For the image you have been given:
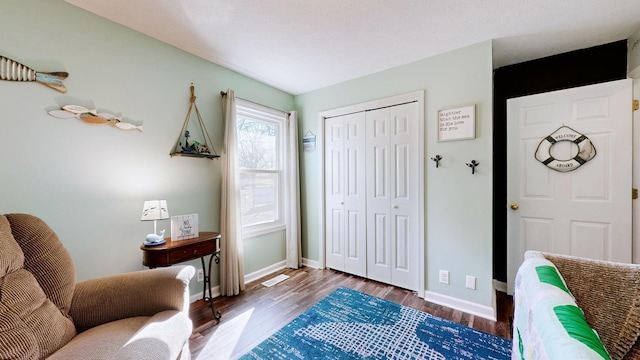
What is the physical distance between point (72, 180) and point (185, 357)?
1.48m

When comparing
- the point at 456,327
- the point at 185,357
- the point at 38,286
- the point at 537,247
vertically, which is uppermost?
the point at 38,286

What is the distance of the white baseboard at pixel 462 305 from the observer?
2.09 meters

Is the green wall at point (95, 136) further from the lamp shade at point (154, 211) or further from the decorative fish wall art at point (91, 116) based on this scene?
the lamp shade at point (154, 211)

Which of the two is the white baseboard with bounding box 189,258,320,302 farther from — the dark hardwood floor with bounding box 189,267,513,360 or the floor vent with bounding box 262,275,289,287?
the floor vent with bounding box 262,275,289,287

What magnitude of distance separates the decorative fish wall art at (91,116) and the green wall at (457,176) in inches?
101

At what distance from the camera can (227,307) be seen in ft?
7.41

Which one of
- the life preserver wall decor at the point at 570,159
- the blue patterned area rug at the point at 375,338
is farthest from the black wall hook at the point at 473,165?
the blue patterned area rug at the point at 375,338

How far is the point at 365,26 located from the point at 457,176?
159cm

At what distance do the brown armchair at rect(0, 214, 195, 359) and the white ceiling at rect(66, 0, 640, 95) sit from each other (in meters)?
1.66

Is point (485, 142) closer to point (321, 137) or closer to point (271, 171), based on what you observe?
point (321, 137)

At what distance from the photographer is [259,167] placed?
308 centimetres

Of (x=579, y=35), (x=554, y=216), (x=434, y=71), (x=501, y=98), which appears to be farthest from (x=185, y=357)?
(x=579, y=35)

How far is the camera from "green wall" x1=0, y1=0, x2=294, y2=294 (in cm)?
150

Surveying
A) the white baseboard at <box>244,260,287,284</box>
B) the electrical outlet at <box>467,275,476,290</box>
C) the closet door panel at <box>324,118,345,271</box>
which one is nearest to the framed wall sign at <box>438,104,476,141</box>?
the closet door panel at <box>324,118,345,271</box>
